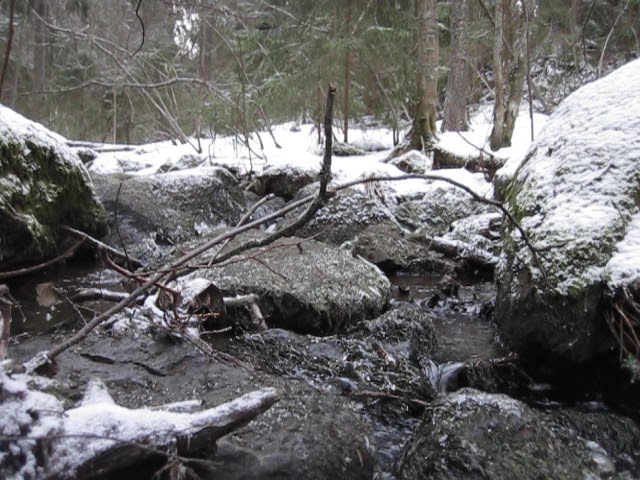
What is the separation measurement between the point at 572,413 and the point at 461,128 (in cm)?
1116

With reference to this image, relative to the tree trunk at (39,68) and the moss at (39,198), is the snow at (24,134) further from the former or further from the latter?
the tree trunk at (39,68)

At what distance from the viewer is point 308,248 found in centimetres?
484

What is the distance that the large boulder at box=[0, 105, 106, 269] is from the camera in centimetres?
430

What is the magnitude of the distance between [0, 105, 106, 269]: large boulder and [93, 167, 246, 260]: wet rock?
588mm

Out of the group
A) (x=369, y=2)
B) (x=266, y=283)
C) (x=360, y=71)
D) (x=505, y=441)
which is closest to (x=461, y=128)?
(x=360, y=71)

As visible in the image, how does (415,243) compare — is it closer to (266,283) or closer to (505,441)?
(266,283)

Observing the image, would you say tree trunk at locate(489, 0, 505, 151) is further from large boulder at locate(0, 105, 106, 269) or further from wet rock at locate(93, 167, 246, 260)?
large boulder at locate(0, 105, 106, 269)

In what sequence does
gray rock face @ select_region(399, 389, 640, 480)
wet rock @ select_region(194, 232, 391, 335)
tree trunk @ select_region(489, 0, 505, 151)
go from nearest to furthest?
gray rock face @ select_region(399, 389, 640, 480)
wet rock @ select_region(194, 232, 391, 335)
tree trunk @ select_region(489, 0, 505, 151)

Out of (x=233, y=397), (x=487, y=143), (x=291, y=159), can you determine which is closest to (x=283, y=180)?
(x=291, y=159)

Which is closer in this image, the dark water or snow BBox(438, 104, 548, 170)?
the dark water

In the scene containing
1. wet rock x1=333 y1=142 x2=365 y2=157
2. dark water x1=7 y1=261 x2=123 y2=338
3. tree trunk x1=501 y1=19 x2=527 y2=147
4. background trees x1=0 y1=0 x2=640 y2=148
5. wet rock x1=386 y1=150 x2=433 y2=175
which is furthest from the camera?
wet rock x1=333 y1=142 x2=365 y2=157

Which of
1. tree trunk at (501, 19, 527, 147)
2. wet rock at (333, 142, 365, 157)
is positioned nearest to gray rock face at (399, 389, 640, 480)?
tree trunk at (501, 19, 527, 147)

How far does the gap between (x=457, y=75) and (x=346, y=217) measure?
7731 millimetres

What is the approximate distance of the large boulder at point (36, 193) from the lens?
14.1 feet
